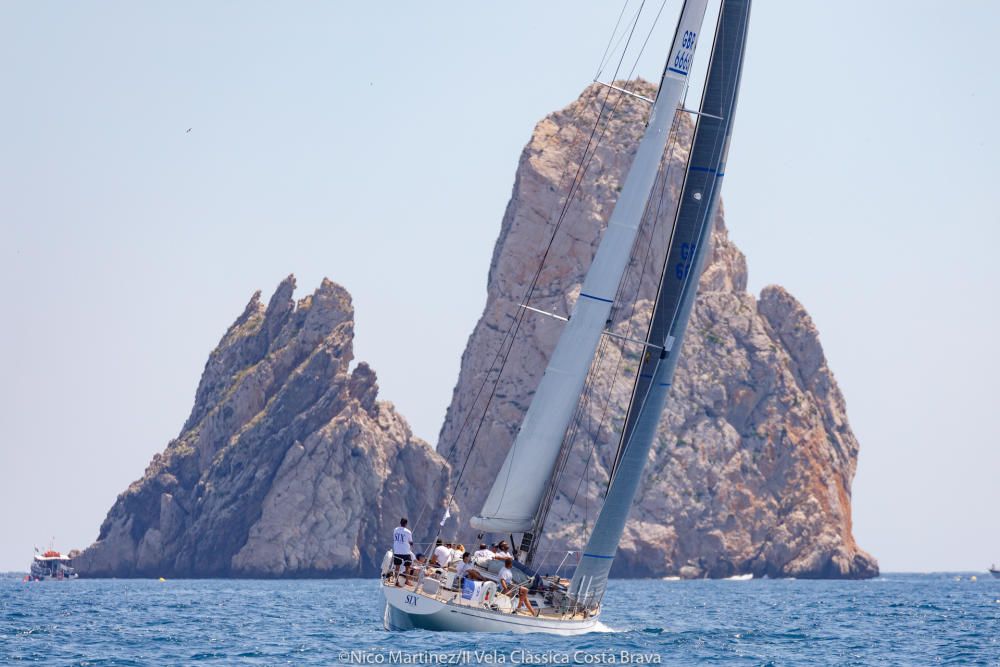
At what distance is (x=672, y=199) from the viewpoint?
12606cm

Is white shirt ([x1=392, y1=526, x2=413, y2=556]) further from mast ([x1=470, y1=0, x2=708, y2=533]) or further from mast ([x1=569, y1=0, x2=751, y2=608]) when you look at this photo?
mast ([x1=569, y1=0, x2=751, y2=608])

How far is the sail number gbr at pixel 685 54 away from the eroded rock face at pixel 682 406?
7511 centimetres

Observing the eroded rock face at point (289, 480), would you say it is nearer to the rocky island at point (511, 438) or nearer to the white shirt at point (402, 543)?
the rocky island at point (511, 438)

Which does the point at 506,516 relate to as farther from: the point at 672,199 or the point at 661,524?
the point at 672,199

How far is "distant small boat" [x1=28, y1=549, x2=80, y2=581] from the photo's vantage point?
111 m

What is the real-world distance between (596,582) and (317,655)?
689cm

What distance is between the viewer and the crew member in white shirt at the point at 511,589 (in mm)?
30156

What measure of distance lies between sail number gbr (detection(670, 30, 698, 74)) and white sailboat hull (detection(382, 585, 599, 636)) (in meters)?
12.6

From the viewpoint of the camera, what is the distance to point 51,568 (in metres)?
113

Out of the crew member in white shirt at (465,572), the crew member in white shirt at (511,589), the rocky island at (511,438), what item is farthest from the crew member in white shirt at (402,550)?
the rocky island at (511,438)

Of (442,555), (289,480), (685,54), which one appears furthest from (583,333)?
(289,480)

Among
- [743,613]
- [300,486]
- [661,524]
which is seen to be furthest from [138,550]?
[743,613]

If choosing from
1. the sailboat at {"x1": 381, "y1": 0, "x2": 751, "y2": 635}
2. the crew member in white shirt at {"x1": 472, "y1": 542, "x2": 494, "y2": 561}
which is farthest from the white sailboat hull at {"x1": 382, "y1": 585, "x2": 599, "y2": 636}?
the crew member in white shirt at {"x1": 472, "y1": 542, "x2": 494, "y2": 561}

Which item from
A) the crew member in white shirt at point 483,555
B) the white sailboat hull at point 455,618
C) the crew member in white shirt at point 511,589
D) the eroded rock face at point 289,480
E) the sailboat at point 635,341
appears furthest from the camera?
the eroded rock face at point 289,480
